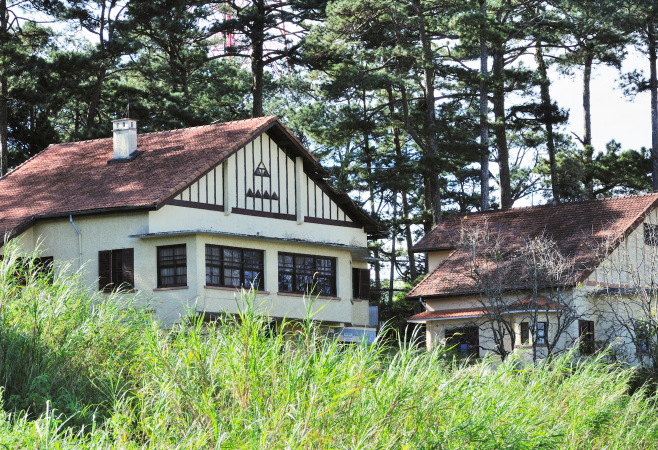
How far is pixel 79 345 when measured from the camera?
36.3 feet

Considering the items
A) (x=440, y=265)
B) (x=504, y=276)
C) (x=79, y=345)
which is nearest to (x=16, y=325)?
(x=79, y=345)

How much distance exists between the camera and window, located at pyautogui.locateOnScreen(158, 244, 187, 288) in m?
24.6

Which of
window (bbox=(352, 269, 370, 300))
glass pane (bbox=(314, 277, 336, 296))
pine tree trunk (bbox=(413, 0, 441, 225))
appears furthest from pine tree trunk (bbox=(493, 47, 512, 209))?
glass pane (bbox=(314, 277, 336, 296))

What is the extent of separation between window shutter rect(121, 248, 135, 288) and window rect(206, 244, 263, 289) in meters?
2.01

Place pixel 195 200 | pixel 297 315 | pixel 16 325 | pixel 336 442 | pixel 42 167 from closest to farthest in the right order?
pixel 336 442
pixel 16 325
pixel 195 200
pixel 297 315
pixel 42 167

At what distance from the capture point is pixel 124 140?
2812 cm

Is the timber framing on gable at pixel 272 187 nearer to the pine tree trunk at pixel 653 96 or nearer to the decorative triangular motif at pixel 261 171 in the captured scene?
the decorative triangular motif at pixel 261 171

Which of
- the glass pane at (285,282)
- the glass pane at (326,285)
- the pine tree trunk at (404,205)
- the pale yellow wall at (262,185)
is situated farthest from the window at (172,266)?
the pine tree trunk at (404,205)

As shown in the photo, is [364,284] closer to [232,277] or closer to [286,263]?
[286,263]

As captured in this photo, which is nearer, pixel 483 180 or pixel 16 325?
pixel 16 325

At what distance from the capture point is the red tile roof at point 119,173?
81.5 feet

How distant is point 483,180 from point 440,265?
7347 mm

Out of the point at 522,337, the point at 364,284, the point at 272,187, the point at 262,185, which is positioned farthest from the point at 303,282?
the point at 522,337

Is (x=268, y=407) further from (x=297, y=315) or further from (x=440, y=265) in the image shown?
(x=440, y=265)
